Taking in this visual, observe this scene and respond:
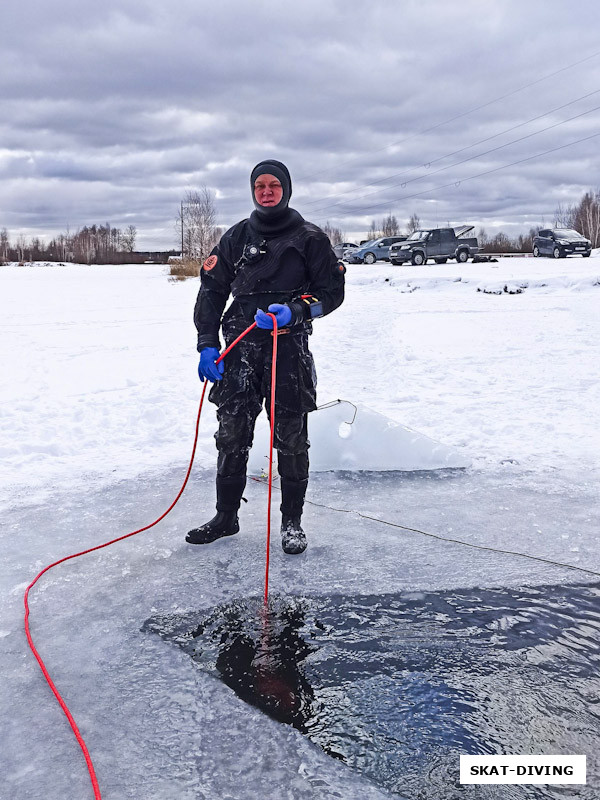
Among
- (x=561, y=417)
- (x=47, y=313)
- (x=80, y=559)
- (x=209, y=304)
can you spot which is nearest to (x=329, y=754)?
(x=80, y=559)

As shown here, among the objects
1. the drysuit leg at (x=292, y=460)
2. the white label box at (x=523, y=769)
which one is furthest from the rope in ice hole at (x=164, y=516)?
the white label box at (x=523, y=769)

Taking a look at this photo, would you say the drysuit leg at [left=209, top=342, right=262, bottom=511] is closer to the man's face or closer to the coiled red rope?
the coiled red rope

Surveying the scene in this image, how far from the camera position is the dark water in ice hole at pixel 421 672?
6.06 ft

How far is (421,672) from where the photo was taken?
222 centimetres

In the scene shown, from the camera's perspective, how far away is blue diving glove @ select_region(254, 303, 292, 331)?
3051mm

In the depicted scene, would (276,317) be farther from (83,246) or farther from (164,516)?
(83,246)

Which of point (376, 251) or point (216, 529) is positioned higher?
point (376, 251)

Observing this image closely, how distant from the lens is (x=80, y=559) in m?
3.14

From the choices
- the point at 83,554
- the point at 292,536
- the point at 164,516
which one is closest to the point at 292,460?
the point at 292,536

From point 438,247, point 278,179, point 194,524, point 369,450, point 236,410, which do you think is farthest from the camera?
point 438,247

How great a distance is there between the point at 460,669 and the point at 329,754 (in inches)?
23.7

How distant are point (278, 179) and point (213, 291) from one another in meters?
0.63

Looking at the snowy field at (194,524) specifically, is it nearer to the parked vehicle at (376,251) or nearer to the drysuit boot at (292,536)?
the drysuit boot at (292,536)

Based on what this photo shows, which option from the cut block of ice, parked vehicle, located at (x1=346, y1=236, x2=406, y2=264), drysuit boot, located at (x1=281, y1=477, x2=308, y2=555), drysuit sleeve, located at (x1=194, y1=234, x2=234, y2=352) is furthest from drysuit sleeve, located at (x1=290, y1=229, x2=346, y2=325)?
parked vehicle, located at (x1=346, y1=236, x2=406, y2=264)
